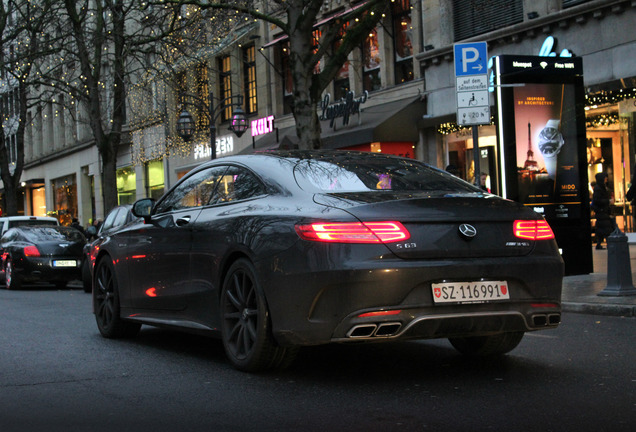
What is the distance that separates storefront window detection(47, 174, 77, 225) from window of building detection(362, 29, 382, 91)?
2875 centimetres

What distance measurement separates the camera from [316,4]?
59.3 feet

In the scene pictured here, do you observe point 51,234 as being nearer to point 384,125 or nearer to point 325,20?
point 384,125

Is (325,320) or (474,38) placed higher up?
(474,38)

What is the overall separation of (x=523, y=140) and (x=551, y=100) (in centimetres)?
73

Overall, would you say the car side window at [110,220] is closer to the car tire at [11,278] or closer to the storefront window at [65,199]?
the car tire at [11,278]

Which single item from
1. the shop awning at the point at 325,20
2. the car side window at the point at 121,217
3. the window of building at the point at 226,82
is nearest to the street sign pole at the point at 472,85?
the car side window at the point at 121,217

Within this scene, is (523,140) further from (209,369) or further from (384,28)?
(384,28)

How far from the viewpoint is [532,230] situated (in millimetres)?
6129

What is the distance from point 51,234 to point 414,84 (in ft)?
34.9

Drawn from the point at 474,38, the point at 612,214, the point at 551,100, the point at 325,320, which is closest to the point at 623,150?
the point at 612,214

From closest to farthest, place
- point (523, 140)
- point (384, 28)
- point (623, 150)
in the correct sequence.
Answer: point (523, 140) < point (623, 150) < point (384, 28)

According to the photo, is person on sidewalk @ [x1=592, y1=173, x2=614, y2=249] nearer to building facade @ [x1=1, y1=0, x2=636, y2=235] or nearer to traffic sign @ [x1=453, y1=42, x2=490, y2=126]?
building facade @ [x1=1, y1=0, x2=636, y2=235]

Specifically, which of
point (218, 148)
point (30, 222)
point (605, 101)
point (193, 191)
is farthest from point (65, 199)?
point (193, 191)

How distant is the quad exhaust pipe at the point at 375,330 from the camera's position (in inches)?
221
